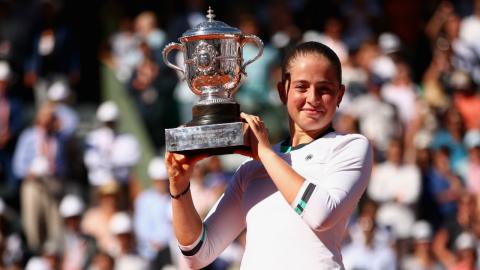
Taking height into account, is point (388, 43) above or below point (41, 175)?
above

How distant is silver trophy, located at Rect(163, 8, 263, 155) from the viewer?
184 inches

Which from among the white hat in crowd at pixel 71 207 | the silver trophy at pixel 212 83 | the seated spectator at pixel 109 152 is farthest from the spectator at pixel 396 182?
the silver trophy at pixel 212 83

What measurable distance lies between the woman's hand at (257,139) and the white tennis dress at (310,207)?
0.16m

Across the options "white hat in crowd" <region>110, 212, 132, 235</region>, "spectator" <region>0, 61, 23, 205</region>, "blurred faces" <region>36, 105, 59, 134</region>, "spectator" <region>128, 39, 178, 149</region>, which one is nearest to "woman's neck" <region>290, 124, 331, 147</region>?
"white hat in crowd" <region>110, 212, 132, 235</region>

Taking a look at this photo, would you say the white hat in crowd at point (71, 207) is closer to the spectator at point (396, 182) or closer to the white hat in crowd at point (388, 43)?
the spectator at point (396, 182)

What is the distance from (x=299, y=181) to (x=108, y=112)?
8.55m

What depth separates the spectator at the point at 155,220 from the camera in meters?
11.3

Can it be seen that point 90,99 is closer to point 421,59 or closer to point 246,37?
point 421,59

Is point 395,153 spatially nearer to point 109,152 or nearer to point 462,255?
point 462,255

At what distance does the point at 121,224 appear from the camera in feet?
37.6

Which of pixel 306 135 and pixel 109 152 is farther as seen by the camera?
pixel 109 152

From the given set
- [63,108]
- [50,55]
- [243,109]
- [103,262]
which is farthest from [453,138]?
[50,55]

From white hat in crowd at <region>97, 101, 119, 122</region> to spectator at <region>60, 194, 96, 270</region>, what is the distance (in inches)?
36.2

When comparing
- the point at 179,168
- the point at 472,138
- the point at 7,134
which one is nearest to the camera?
the point at 179,168
